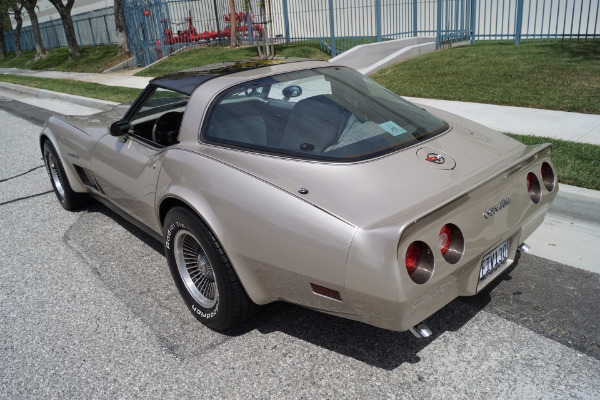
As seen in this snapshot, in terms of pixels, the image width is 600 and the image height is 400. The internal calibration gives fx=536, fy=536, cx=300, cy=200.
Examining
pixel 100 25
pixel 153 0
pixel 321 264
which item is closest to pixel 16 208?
pixel 321 264

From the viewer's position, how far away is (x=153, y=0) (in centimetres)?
2052

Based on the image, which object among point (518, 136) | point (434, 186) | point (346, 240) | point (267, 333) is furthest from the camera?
point (518, 136)

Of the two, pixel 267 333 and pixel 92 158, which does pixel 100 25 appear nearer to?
pixel 92 158

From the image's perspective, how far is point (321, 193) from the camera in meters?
2.62

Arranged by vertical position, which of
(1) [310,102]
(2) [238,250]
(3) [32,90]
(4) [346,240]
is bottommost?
(3) [32,90]

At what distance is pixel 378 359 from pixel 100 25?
114 feet

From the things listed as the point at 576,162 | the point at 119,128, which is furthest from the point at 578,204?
the point at 119,128

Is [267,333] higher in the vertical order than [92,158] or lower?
lower

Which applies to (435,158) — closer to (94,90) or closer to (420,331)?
(420,331)

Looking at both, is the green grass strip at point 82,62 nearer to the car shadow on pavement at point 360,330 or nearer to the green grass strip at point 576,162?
the green grass strip at point 576,162

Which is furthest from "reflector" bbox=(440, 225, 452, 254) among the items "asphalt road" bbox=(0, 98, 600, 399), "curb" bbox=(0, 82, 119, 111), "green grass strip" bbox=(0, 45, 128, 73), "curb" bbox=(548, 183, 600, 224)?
"green grass strip" bbox=(0, 45, 128, 73)

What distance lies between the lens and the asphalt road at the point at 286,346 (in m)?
2.69

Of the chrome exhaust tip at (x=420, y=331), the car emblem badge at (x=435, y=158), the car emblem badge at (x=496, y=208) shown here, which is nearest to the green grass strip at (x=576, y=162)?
the car emblem badge at (x=496, y=208)

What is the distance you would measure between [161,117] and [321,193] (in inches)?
72.4
